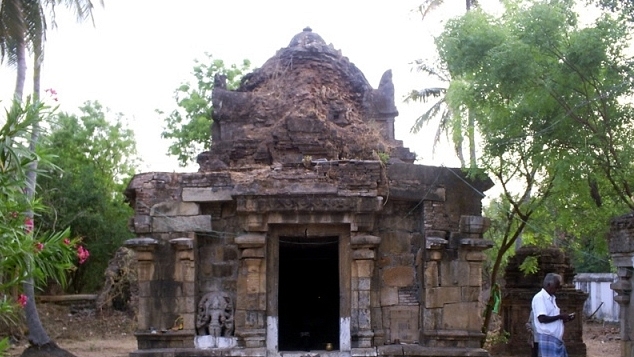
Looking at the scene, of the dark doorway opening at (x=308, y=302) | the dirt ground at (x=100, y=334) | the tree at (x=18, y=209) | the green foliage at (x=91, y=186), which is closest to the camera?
the tree at (x=18, y=209)

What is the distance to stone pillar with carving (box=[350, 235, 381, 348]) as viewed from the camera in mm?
10219

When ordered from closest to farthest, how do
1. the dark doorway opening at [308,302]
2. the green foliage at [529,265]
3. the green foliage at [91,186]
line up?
1. the dark doorway opening at [308,302]
2. the green foliage at [529,265]
3. the green foliage at [91,186]

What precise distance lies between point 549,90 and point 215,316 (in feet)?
17.2

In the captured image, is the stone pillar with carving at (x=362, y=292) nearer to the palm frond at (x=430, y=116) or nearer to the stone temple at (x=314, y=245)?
the stone temple at (x=314, y=245)

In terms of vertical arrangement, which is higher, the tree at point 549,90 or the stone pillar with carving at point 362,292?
the tree at point 549,90

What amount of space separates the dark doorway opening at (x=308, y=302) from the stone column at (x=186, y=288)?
3242 mm

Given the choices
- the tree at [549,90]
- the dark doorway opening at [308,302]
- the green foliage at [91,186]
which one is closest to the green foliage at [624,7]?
the tree at [549,90]

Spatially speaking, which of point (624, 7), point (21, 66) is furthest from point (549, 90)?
point (21, 66)

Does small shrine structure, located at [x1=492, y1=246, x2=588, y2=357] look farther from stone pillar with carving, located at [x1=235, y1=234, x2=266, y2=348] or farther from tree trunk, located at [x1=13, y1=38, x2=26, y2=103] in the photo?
tree trunk, located at [x1=13, y1=38, x2=26, y2=103]

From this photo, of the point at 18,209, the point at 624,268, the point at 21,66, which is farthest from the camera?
the point at 21,66

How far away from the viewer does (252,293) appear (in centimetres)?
1023

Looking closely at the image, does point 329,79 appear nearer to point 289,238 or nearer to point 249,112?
point 249,112

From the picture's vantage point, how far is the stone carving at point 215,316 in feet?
34.0

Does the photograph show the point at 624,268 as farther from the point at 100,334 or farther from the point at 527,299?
the point at 100,334
